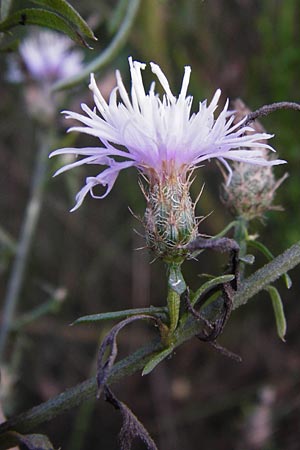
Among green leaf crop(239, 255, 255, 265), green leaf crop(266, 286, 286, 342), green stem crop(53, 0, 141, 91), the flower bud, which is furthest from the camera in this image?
green stem crop(53, 0, 141, 91)

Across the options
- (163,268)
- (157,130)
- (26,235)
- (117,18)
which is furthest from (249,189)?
(163,268)

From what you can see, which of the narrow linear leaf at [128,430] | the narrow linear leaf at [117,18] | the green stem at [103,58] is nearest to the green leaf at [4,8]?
the green stem at [103,58]

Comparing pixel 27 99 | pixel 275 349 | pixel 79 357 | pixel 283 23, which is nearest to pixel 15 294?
pixel 27 99

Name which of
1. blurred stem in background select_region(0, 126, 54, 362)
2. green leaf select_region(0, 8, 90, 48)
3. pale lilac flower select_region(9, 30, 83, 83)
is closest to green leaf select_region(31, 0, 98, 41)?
green leaf select_region(0, 8, 90, 48)

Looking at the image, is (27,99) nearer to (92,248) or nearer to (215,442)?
(92,248)

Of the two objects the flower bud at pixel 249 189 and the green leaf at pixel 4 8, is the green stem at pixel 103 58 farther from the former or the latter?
the flower bud at pixel 249 189

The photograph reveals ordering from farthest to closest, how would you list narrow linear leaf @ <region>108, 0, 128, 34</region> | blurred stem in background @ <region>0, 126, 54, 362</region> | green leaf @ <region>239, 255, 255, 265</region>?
blurred stem in background @ <region>0, 126, 54, 362</region>, narrow linear leaf @ <region>108, 0, 128, 34</region>, green leaf @ <region>239, 255, 255, 265</region>

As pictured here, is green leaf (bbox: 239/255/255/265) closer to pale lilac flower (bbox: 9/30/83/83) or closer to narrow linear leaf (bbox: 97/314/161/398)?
narrow linear leaf (bbox: 97/314/161/398)

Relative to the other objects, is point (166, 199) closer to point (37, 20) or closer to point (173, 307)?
point (173, 307)
